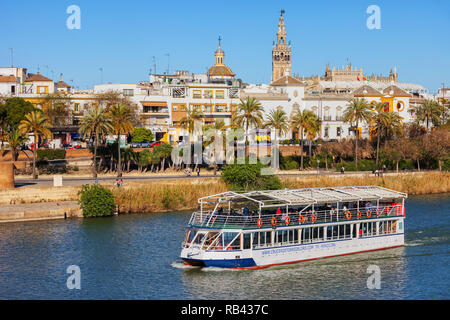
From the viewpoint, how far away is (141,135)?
336ft

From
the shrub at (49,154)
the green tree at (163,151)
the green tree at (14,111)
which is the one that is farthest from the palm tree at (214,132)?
the green tree at (14,111)

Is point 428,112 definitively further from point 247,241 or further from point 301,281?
point 301,281

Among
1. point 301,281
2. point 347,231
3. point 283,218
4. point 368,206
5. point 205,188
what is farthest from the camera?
point 205,188

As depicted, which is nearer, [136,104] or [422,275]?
[422,275]

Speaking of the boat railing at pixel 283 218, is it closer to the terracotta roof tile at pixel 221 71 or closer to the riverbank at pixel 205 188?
the riverbank at pixel 205 188

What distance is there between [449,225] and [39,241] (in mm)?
33763

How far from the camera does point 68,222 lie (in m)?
63.1

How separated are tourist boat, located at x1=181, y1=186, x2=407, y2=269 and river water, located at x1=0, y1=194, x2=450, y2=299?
81 cm

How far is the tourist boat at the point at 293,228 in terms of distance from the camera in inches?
1833

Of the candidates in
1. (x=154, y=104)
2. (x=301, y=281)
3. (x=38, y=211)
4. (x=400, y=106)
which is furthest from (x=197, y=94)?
(x=301, y=281)

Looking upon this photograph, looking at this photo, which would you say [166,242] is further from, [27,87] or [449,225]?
[27,87]

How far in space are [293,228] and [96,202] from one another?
23464 millimetres

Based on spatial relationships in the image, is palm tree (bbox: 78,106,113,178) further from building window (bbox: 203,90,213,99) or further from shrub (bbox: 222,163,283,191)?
building window (bbox: 203,90,213,99)
